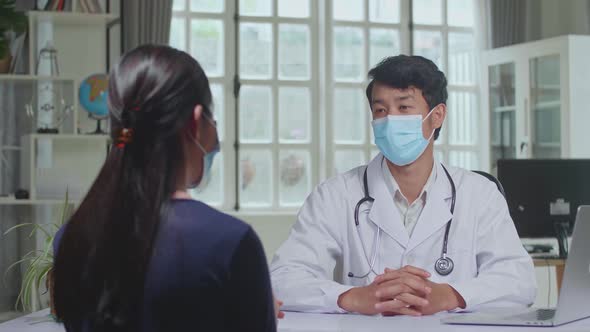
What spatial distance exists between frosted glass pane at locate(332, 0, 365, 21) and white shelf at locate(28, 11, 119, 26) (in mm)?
1729

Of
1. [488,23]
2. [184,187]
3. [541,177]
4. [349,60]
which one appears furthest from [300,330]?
[488,23]

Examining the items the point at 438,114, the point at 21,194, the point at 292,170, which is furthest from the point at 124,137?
the point at 292,170

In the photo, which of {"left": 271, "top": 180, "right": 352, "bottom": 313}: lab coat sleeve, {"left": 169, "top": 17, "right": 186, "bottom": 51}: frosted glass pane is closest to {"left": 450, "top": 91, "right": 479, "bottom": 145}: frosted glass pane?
{"left": 169, "top": 17, "right": 186, "bottom": 51}: frosted glass pane

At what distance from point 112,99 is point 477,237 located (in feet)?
5.24

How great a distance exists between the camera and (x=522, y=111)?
20.1 ft

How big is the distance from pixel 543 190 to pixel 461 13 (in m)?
2.92

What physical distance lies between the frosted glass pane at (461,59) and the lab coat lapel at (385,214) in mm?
4089

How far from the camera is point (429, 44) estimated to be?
6.41m

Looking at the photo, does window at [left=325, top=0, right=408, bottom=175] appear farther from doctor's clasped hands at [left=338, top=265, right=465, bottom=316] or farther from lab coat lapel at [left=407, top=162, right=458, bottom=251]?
doctor's clasped hands at [left=338, top=265, right=465, bottom=316]

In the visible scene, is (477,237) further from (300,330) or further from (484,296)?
(300,330)

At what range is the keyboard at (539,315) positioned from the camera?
2035 millimetres

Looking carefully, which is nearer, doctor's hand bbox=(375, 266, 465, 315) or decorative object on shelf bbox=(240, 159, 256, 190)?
doctor's hand bbox=(375, 266, 465, 315)

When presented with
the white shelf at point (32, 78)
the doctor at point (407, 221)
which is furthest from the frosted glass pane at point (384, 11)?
the doctor at point (407, 221)

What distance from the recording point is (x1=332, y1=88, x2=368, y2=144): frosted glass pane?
6.19 meters
